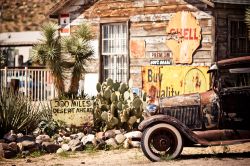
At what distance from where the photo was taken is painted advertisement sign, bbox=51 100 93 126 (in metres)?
11.9

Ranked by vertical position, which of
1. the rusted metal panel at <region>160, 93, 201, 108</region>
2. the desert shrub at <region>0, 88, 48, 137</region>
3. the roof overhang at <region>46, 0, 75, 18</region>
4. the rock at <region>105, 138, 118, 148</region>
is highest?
the roof overhang at <region>46, 0, 75, 18</region>

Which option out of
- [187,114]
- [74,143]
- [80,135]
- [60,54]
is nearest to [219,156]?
[187,114]

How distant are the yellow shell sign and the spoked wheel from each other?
5.65 meters

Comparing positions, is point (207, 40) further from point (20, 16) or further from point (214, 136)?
point (20, 16)

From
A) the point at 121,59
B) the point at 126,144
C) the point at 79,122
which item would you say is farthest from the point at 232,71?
the point at 121,59

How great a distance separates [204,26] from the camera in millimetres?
13672

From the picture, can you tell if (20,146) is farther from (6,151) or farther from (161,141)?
(161,141)

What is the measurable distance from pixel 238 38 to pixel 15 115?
7466 millimetres

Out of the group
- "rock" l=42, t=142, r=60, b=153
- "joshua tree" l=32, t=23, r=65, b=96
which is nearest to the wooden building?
"joshua tree" l=32, t=23, r=65, b=96

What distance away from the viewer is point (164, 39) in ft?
47.2

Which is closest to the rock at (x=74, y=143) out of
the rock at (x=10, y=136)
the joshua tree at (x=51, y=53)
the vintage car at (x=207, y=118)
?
the rock at (x=10, y=136)

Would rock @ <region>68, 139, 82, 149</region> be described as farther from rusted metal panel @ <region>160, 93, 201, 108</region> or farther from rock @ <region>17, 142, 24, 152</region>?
rusted metal panel @ <region>160, 93, 201, 108</region>

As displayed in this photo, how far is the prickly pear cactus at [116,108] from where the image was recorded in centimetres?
1135

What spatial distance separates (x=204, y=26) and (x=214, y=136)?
5.88m
